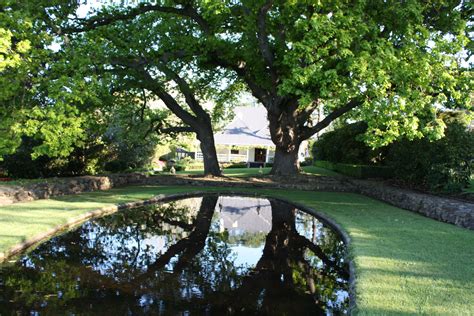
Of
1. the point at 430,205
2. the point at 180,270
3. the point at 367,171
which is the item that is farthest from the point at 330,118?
the point at 180,270

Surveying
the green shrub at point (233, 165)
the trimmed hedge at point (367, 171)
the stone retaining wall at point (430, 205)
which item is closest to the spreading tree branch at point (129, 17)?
the stone retaining wall at point (430, 205)

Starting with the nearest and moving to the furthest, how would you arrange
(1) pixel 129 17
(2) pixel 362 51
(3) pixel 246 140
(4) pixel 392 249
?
(4) pixel 392 249 < (2) pixel 362 51 < (1) pixel 129 17 < (3) pixel 246 140

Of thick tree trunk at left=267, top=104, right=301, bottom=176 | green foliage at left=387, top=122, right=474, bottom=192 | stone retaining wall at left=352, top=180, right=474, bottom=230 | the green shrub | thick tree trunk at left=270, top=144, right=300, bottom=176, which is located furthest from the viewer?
the green shrub

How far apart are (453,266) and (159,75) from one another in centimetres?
1886

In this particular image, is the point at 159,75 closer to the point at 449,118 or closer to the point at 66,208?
the point at 66,208

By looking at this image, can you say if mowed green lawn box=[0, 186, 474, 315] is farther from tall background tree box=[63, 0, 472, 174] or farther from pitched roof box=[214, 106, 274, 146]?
pitched roof box=[214, 106, 274, 146]

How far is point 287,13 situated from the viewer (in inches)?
672

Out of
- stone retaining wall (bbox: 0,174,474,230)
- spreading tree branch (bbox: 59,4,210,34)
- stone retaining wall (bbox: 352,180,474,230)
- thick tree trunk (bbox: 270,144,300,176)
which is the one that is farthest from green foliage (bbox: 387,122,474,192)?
spreading tree branch (bbox: 59,4,210,34)

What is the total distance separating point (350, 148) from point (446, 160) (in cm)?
1142

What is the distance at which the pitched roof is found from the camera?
45166mm

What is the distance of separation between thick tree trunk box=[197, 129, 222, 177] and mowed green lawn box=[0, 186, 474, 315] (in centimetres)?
823

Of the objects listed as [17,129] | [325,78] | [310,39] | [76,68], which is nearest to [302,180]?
[325,78]

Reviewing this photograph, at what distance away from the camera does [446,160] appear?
15.0 metres

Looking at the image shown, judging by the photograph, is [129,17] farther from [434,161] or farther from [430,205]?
[430,205]
